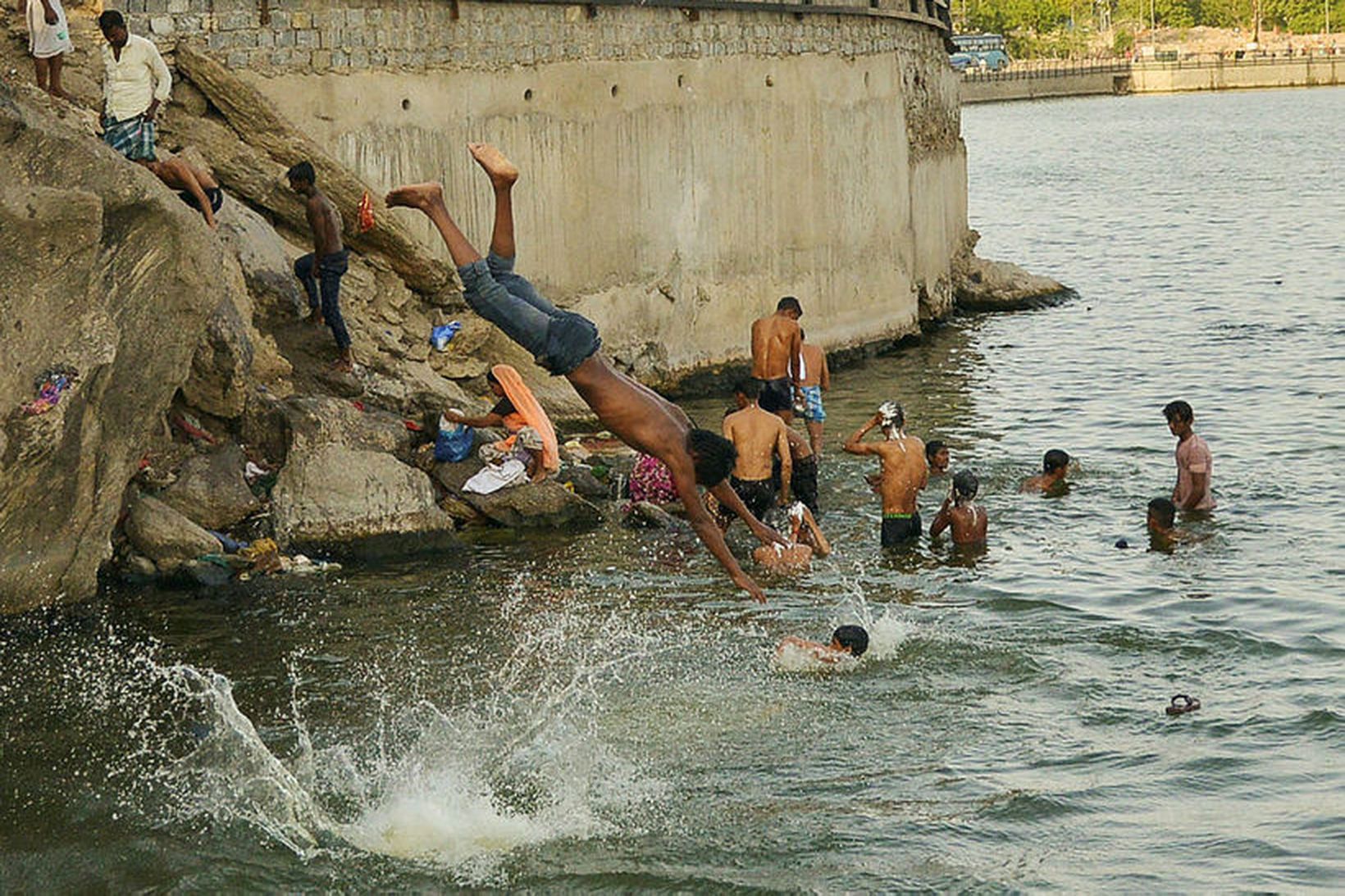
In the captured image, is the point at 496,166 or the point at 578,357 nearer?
the point at 496,166

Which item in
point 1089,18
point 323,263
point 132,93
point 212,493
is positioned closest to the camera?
point 212,493

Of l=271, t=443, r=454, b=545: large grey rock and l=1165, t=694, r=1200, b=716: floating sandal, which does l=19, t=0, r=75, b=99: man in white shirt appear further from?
l=1165, t=694, r=1200, b=716: floating sandal

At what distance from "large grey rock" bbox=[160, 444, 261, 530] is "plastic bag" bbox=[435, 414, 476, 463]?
174 centimetres

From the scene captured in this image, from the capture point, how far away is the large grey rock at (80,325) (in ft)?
40.5

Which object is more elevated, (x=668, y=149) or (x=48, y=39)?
(x=48, y=39)

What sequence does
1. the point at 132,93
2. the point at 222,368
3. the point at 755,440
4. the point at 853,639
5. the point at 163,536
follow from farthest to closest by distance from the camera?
the point at 755,440 < the point at 132,93 < the point at 222,368 < the point at 163,536 < the point at 853,639

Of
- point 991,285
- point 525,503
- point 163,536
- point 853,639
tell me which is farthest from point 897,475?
point 991,285

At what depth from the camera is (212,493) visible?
47.0 feet

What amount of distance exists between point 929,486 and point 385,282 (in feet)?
17.3

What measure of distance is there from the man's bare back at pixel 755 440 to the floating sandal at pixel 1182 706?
464 centimetres

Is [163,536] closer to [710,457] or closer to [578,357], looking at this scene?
[578,357]

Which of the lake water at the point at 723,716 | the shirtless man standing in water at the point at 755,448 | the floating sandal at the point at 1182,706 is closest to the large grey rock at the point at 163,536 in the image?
the lake water at the point at 723,716

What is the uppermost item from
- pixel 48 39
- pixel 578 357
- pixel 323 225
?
pixel 48 39

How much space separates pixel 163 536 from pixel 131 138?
342cm
